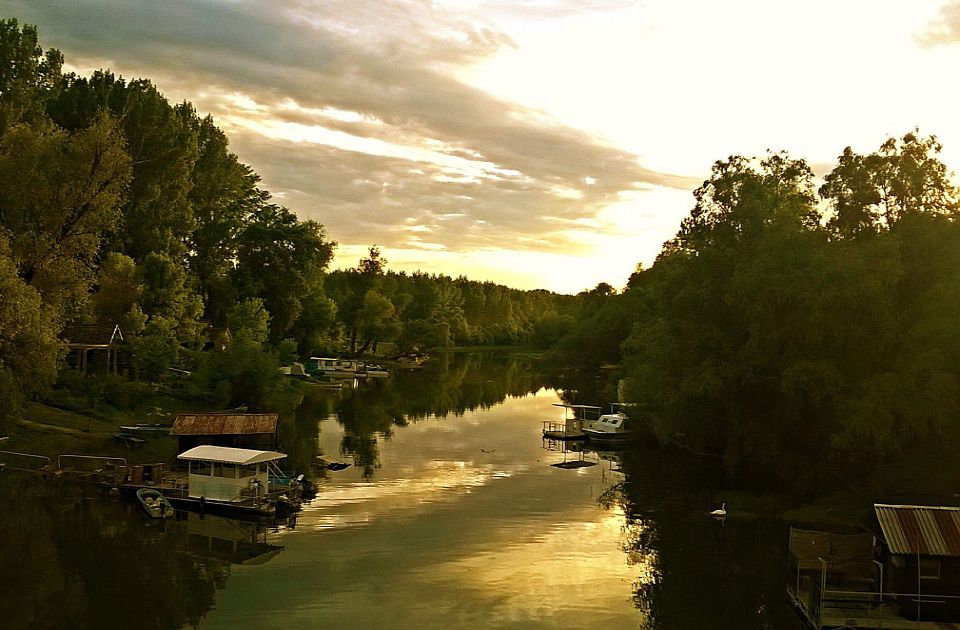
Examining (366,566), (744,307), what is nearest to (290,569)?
(366,566)

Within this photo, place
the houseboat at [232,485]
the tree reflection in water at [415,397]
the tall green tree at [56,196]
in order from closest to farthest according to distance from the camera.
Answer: the houseboat at [232,485] → the tall green tree at [56,196] → the tree reflection in water at [415,397]

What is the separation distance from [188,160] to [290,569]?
64.3 meters

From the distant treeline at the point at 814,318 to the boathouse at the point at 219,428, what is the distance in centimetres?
2499

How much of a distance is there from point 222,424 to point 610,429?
106 ft

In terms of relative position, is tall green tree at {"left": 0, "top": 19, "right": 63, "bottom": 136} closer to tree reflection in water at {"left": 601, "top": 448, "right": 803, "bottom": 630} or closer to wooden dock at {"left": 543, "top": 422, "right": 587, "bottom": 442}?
wooden dock at {"left": 543, "top": 422, "right": 587, "bottom": 442}

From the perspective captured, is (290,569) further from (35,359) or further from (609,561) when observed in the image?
(35,359)

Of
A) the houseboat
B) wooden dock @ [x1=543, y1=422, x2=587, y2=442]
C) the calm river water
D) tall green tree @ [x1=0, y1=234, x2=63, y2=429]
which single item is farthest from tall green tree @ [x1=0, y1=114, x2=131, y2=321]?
wooden dock @ [x1=543, y1=422, x2=587, y2=442]

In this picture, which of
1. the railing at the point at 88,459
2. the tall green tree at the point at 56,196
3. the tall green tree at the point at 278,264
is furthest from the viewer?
the tall green tree at the point at 278,264

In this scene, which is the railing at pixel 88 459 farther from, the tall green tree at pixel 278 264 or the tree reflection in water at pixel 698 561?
the tall green tree at pixel 278 264

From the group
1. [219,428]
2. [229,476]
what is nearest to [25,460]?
[219,428]

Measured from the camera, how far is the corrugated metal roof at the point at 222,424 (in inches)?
1795

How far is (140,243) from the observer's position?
8062cm

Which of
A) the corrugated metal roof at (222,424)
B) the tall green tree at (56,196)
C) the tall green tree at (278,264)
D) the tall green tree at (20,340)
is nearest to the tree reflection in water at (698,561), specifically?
the corrugated metal roof at (222,424)

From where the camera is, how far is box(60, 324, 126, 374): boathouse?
6512cm
